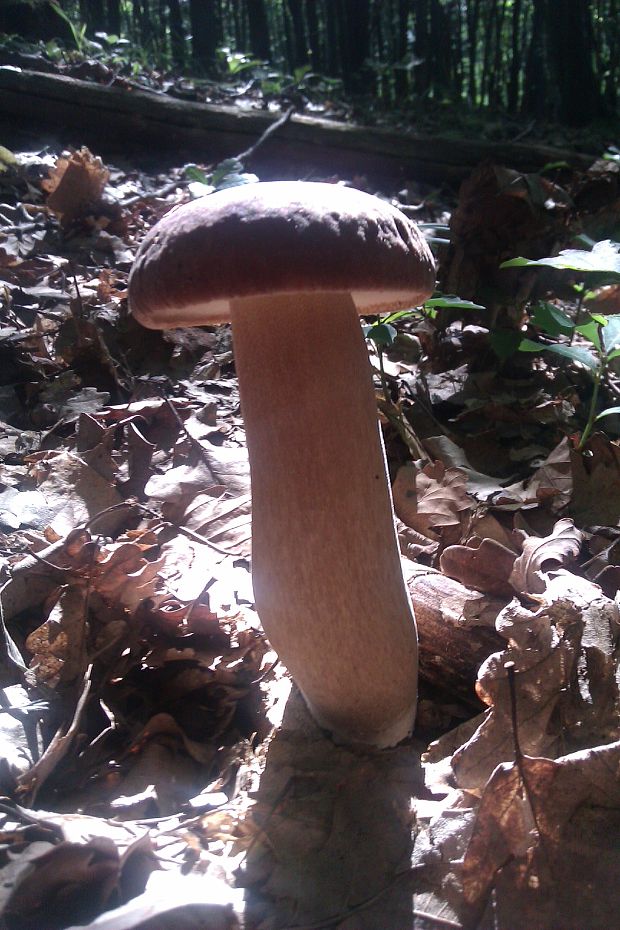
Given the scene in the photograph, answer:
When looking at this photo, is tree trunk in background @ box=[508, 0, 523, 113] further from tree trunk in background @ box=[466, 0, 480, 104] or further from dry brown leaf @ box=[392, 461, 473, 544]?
dry brown leaf @ box=[392, 461, 473, 544]

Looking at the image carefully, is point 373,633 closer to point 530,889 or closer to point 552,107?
point 530,889

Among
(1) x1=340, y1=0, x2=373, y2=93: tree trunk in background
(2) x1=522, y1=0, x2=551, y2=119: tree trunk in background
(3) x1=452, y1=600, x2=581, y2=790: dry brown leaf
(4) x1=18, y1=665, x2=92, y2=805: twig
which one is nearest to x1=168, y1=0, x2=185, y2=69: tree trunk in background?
(1) x1=340, y1=0, x2=373, y2=93: tree trunk in background

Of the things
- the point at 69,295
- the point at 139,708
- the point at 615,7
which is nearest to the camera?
the point at 139,708

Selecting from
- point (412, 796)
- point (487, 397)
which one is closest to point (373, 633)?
point (412, 796)

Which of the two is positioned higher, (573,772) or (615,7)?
(615,7)

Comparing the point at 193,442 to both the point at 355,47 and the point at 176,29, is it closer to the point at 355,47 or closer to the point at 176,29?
the point at 355,47

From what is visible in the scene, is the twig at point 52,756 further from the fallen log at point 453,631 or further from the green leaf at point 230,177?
the green leaf at point 230,177

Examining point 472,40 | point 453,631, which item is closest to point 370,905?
point 453,631
